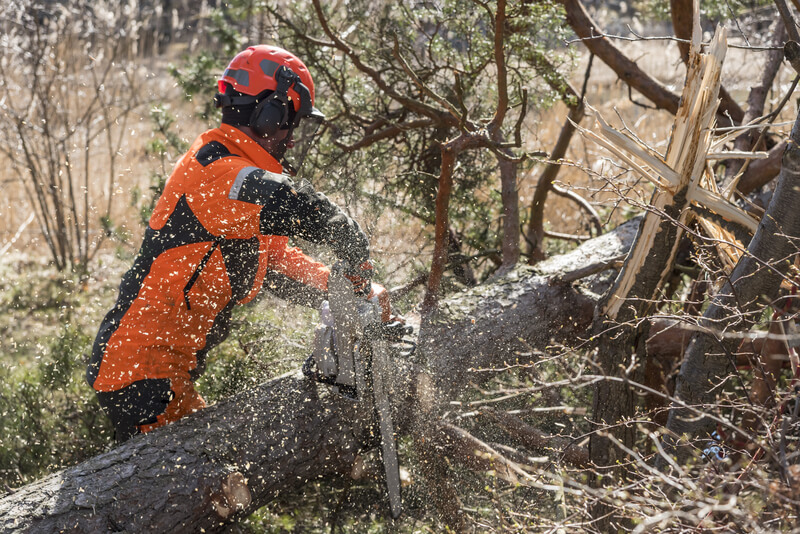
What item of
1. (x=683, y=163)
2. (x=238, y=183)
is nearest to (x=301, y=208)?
(x=238, y=183)

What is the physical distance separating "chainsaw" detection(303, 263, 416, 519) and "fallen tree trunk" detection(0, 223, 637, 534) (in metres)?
0.15

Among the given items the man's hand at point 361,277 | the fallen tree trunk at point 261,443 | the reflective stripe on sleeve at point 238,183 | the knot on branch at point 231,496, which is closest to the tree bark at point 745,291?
the fallen tree trunk at point 261,443

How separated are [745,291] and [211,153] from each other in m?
2.15

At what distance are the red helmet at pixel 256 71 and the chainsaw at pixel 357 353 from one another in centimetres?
96

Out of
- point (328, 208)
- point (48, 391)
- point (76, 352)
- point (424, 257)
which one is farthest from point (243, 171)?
point (48, 391)

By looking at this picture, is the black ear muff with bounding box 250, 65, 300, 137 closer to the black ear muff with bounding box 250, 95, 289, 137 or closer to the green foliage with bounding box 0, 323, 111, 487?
the black ear muff with bounding box 250, 95, 289, 137

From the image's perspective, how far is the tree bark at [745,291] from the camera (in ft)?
6.90

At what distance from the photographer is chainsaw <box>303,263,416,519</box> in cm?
248

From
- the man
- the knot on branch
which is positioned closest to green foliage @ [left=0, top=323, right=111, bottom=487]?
the man

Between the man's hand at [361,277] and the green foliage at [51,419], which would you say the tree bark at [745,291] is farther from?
the green foliage at [51,419]

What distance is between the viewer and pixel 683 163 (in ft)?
7.84

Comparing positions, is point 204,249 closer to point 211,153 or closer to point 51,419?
point 211,153

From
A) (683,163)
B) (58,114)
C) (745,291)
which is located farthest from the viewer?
(58,114)

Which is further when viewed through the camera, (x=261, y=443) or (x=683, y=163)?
(x=261, y=443)
